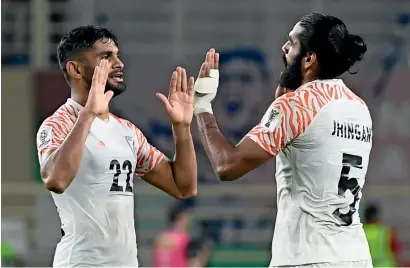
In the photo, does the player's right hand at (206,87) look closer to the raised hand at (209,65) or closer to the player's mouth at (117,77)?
the raised hand at (209,65)

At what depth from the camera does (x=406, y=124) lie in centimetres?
1541

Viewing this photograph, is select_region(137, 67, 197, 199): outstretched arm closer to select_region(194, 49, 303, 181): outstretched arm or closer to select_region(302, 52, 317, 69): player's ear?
select_region(194, 49, 303, 181): outstretched arm

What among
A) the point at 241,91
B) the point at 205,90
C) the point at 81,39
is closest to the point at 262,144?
the point at 205,90

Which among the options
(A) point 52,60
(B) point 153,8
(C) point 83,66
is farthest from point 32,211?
(C) point 83,66

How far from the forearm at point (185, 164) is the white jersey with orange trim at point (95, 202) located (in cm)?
32

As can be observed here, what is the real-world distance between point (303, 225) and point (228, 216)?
31.6 feet

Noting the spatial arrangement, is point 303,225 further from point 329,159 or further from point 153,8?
point 153,8

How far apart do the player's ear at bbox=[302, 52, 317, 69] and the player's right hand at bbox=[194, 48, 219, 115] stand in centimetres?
55

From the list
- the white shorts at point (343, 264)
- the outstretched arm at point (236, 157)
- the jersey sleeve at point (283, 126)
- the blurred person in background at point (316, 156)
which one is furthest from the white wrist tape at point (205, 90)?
the white shorts at point (343, 264)

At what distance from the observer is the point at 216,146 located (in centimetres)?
587

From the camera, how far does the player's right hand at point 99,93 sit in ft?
18.7

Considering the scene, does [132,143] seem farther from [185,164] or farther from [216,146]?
[216,146]

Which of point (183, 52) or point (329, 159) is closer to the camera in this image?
point (329, 159)

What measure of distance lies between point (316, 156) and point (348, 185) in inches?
9.2
